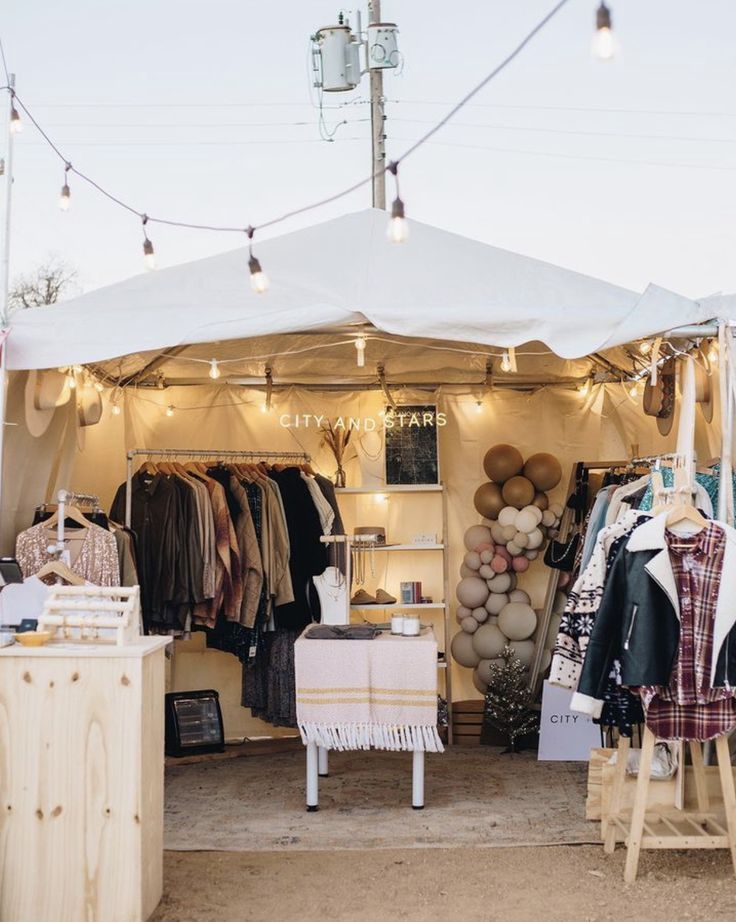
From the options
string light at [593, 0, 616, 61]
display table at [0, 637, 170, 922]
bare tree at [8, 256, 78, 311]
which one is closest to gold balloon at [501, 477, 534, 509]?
display table at [0, 637, 170, 922]

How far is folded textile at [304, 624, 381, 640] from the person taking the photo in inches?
207

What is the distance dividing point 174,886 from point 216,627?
107 inches

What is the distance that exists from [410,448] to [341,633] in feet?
8.01

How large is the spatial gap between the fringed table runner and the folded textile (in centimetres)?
3

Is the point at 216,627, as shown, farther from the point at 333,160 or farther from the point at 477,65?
the point at 333,160

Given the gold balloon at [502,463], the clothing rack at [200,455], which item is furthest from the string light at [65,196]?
the gold balloon at [502,463]

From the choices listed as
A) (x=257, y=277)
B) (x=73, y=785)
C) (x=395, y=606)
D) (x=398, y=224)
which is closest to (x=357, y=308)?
(x=257, y=277)

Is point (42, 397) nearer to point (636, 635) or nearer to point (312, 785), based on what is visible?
point (312, 785)

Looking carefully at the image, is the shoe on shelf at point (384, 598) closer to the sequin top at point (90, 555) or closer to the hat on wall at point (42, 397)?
the sequin top at point (90, 555)

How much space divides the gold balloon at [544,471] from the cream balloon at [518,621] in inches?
34.1

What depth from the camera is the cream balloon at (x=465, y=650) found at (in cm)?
727

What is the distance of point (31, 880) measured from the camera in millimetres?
3328

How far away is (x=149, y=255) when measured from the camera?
5035 mm

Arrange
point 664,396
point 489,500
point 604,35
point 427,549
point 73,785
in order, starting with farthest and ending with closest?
point 427,549, point 489,500, point 664,396, point 73,785, point 604,35
